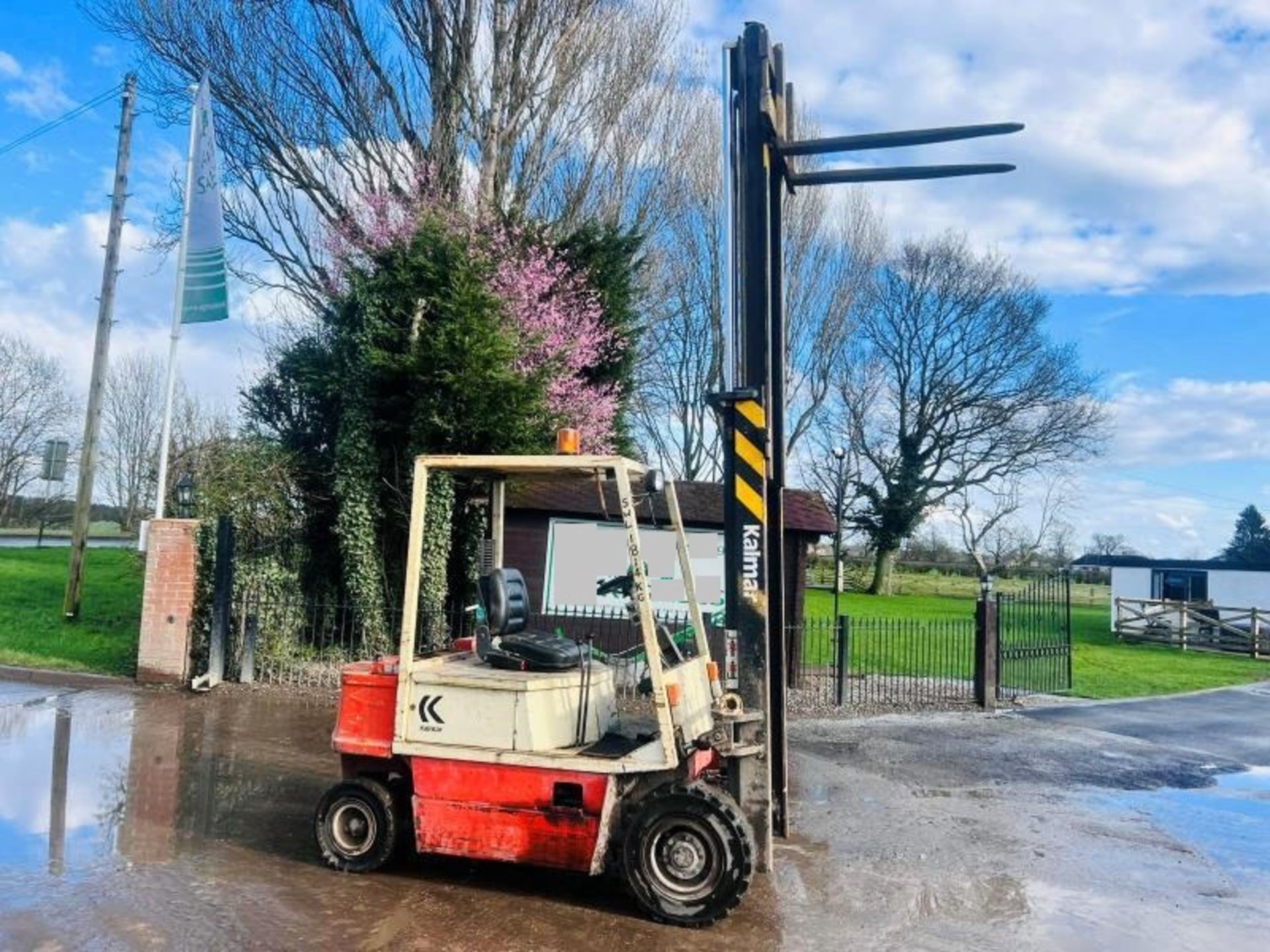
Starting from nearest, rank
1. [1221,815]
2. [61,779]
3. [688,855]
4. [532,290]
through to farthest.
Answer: [688,855], [61,779], [1221,815], [532,290]

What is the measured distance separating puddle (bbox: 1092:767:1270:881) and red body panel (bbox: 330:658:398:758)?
5.69 metres

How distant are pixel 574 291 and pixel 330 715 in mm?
9582

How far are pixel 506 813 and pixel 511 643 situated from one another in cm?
92

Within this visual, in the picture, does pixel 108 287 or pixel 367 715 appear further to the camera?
pixel 108 287

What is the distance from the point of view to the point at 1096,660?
22.4 metres

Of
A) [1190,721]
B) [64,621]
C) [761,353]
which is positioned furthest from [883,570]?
[761,353]

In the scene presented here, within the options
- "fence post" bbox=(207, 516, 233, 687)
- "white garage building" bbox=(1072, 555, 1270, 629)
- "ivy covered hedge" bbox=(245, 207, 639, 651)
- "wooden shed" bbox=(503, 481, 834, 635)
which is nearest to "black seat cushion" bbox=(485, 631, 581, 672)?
"ivy covered hedge" bbox=(245, 207, 639, 651)

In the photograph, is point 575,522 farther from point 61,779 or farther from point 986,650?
point 61,779

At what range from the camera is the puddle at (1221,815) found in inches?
272

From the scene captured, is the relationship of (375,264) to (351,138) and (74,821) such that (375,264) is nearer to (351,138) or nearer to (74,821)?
(351,138)

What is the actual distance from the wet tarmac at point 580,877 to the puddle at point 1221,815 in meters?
0.04

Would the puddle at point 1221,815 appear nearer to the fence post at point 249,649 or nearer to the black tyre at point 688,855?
the black tyre at point 688,855

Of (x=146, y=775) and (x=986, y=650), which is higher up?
(x=986, y=650)

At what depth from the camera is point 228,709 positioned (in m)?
10.6
